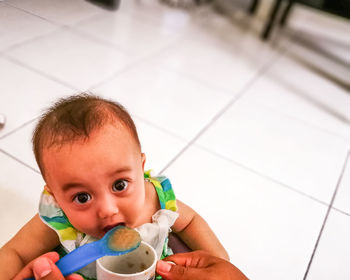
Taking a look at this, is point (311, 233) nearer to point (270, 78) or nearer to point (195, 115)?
point (195, 115)

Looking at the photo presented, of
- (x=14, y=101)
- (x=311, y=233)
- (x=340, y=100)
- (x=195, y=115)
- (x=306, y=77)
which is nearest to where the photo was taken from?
(x=311, y=233)

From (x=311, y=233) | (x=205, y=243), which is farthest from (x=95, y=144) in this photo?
(x=311, y=233)

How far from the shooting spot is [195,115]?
1.10 meters

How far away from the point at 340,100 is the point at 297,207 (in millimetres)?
764

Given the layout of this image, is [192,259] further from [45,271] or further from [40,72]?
[40,72]

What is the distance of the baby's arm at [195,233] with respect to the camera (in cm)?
63

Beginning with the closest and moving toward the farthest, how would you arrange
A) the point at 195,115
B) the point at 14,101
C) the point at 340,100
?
the point at 14,101 < the point at 195,115 < the point at 340,100

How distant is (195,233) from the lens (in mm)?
644

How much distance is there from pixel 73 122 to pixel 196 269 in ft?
0.88

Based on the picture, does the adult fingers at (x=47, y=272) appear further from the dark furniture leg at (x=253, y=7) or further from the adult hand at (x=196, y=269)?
the dark furniture leg at (x=253, y=7)

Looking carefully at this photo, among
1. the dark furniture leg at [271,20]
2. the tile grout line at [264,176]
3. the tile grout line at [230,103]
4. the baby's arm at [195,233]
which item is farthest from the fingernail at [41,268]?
the dark furniture leg at [271,20]

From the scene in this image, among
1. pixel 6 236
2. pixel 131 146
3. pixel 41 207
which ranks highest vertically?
pixel 131 146

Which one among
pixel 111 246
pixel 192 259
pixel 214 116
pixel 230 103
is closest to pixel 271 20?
pixel 230 103

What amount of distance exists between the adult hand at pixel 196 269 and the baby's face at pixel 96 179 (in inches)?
3.5
